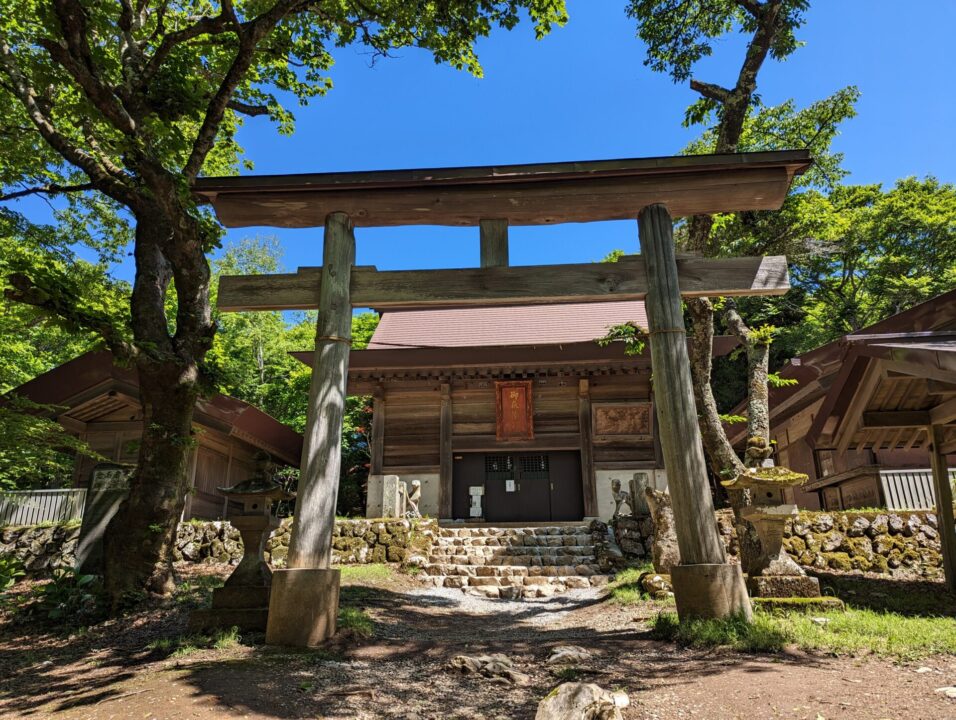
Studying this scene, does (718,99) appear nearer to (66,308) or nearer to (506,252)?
(506,252)

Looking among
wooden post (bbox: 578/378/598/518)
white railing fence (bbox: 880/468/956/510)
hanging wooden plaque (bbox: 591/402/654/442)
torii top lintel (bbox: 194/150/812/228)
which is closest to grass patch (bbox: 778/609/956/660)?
torii top lintel (bbox: 194/150/812/228)

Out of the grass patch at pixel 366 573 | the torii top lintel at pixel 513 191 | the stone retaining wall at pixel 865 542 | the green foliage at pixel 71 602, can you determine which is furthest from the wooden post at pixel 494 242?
the stone retaining wall at pixel 865 542

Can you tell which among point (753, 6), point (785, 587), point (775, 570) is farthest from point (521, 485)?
point (753, 6)

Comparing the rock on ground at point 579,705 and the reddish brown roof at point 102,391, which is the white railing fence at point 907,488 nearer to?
the rock on ground at point 579,705

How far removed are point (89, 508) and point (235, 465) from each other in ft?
34.2

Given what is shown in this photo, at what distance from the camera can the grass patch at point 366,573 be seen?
35.3ft

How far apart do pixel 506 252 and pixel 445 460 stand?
11145 mm

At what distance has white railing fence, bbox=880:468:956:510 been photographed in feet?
38.5

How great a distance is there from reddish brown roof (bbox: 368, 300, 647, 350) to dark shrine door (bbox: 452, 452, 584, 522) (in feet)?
11.8

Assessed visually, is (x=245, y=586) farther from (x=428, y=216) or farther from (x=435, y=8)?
(x=435, y=8)

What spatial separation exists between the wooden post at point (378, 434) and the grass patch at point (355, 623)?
10.2 meters

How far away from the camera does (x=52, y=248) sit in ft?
39.9

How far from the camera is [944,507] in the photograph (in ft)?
28.8

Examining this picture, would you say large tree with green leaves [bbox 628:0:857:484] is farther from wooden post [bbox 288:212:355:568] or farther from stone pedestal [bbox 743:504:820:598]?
wooden post [bbox 288:212:355:568]
